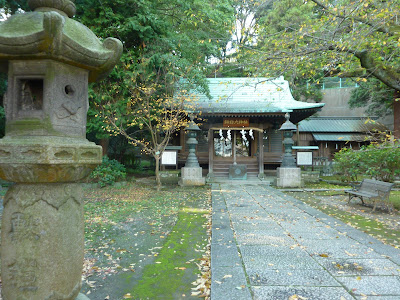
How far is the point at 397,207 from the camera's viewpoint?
7.65m

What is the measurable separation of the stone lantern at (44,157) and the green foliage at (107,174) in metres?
9.18

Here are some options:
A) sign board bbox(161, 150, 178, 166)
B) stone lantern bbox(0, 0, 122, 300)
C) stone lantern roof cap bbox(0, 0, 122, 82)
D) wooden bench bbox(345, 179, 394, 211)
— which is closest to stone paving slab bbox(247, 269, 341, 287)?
stone lantern bbox(0, 0, 122, 300)

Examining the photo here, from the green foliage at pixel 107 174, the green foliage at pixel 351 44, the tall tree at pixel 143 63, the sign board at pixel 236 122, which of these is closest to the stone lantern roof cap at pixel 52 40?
Result: the green foliage at pixel 351 44

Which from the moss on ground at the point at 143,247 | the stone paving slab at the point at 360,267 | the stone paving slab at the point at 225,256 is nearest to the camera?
the moss on ground at the point at 143,247

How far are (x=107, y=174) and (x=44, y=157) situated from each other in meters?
9.75

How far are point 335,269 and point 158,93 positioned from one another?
961cm

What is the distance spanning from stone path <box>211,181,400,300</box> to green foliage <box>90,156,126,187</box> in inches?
271

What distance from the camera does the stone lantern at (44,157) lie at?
7.22 feet

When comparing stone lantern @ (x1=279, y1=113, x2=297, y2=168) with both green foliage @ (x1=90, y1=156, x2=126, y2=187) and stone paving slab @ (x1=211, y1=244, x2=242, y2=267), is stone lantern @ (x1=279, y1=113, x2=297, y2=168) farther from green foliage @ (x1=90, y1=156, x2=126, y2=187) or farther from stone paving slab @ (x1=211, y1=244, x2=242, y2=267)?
stone paving slab @ (x1=211, y1=244, x2=242, y2=267)

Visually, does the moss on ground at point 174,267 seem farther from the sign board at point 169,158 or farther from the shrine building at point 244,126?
the shrine building at point 244,126

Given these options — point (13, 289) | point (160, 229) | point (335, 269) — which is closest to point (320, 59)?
point (335, 269)

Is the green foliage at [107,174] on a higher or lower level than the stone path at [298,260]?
higher

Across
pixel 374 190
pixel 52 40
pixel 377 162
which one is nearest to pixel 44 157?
pixel 52 40

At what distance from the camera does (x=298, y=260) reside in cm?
359
